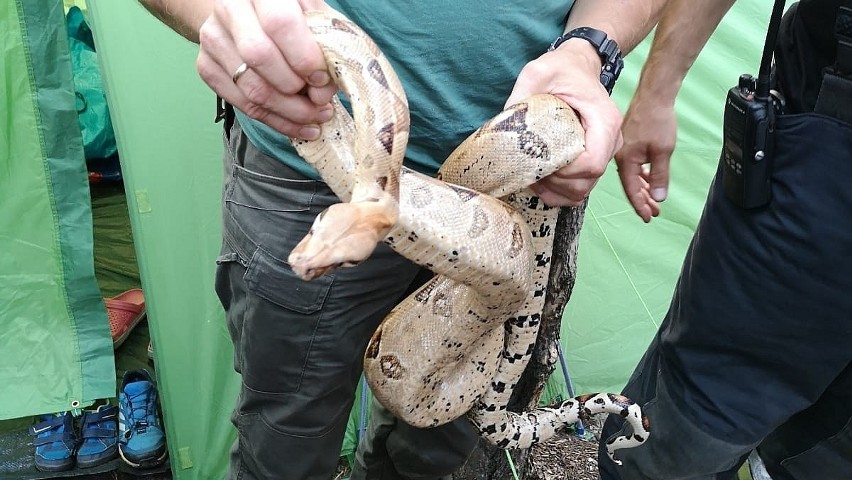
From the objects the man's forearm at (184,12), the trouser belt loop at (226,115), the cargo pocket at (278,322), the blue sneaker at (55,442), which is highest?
the man's forearm at (184,12)

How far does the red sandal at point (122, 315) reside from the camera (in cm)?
423

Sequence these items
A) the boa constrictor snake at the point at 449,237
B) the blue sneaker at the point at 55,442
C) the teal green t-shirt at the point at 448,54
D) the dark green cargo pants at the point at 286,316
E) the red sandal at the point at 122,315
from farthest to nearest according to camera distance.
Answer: the red sandal at the point at 122,315 < the blue sneaker at the point at 55,442 < the dark green cargo pants at the point at 286,316 < the teal green t-shirt at the point at 448,54 < the boa constrictor snake at the point at 449,237

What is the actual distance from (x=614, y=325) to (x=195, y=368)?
7.65 feet

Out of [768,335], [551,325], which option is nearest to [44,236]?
[551,325]

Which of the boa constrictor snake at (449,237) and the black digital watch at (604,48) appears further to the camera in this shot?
the black digital watch at (604,48)

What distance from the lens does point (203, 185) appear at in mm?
3389

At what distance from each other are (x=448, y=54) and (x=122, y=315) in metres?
3.13

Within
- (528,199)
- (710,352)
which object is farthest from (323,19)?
(710,352)

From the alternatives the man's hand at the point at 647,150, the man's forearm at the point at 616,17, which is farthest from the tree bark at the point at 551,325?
the man's forearm at the point at 616,17

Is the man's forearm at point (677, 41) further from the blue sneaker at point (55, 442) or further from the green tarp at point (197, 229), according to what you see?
the blue sneaker at point (55, 442)

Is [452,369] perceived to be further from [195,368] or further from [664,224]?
[664,224]

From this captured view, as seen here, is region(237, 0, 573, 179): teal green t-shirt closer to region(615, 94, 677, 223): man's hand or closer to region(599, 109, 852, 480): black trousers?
region(615, 94, 677, 223): man's hand

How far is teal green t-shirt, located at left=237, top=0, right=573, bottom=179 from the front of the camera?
74.2 inches

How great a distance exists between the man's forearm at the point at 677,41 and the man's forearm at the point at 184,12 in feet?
4.52
